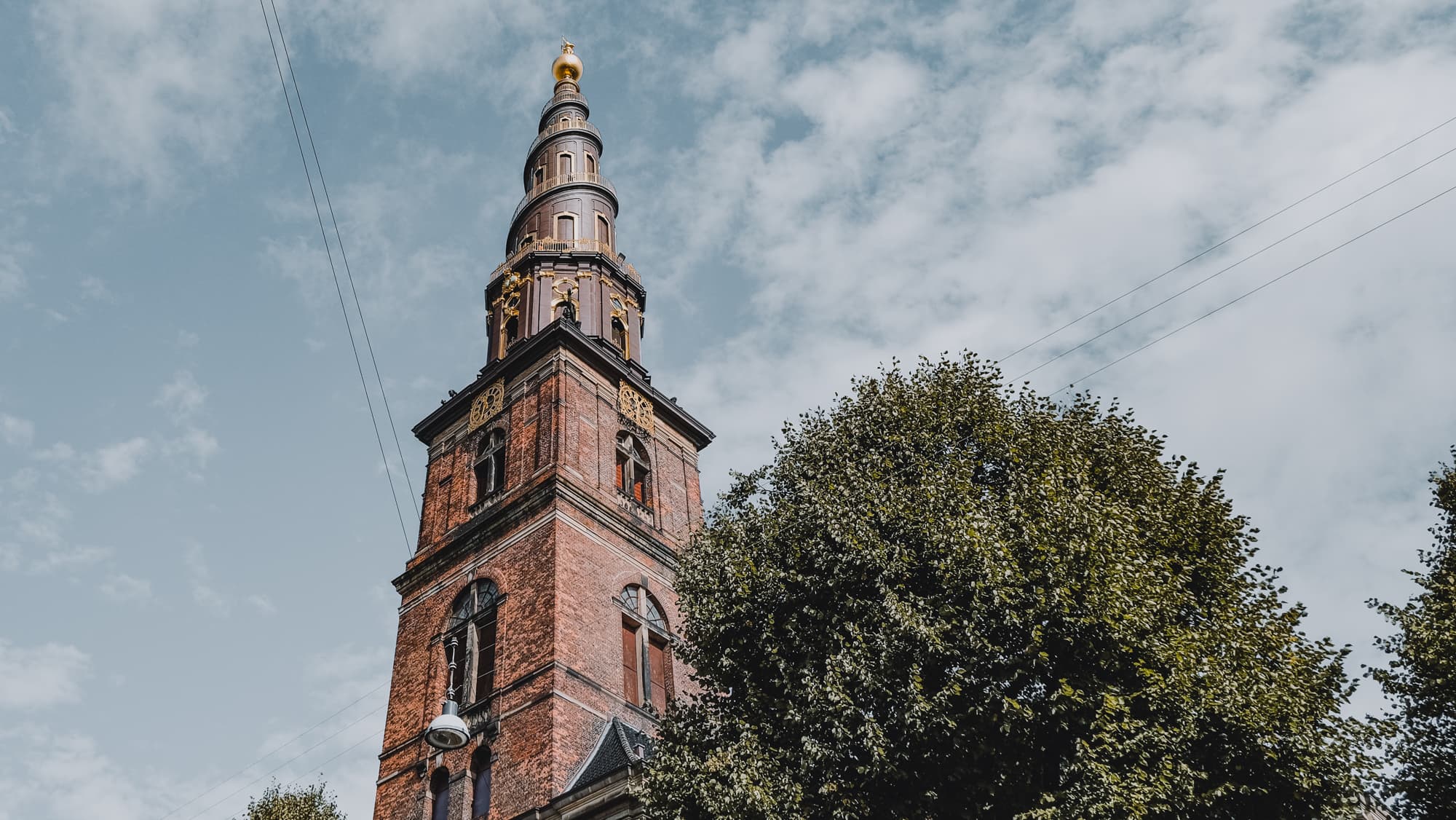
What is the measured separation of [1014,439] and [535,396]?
655 inches

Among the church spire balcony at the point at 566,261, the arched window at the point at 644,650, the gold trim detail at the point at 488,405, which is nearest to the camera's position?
the arched window at the point at 644,650

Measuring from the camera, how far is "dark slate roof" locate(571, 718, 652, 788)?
885 inches

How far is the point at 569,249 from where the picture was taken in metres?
36.6

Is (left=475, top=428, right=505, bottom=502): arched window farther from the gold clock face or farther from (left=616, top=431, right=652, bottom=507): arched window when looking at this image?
(left=616, top=431, right=652, bottom=507): arched window

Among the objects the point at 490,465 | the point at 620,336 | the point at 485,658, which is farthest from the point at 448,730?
the point at 620,336

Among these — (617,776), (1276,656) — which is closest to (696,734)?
(617,776)

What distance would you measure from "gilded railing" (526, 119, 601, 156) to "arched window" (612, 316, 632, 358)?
937 cm

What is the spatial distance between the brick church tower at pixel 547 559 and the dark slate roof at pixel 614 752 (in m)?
0.05

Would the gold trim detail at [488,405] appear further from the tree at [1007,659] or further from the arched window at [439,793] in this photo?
the tree at [1007,659]


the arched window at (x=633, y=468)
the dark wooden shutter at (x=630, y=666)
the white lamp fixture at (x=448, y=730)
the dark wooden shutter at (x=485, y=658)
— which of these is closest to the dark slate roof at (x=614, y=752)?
the dark wooden shutter at (x=630, y=666)

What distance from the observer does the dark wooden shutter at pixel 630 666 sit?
2672cm

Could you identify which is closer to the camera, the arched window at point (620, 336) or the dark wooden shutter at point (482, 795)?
the dark wooden shutter at point (482, 795)

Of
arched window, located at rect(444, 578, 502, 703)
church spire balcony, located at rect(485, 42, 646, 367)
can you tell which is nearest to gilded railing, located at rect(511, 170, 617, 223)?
church spire balcony, located at rect(485, 42, 646, 367)

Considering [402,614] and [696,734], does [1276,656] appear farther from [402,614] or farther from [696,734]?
[402,614]
